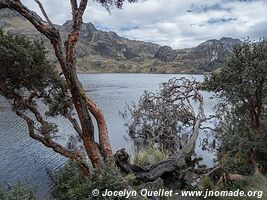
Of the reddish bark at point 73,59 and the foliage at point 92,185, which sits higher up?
the reddish bark at point 73,59

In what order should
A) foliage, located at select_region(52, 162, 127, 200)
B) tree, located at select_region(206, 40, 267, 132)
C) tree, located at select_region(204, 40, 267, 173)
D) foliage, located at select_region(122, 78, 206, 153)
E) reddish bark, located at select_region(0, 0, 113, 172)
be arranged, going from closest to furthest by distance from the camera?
foliage, located at select_region(52, 162, 127, 200), reddish bark, located at select_region(0, 0, 113, 172), tree, located at select_region(206, 40, 267, 132), tree, located at select_region(204, 40, 267, 173), foliage, located at select_region(122, 78, 206, 153)

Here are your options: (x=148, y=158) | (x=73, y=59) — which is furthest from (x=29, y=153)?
(x=73, y=59)

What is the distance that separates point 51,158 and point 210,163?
8.56m

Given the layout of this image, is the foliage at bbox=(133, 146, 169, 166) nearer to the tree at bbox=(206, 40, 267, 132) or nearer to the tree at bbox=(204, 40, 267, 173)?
the tree at bbox=(204, 40, 267, 173)

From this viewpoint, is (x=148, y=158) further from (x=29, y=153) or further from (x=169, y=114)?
(x=29, y=153)

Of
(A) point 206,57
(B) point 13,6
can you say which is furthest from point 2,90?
(A) point 206,57

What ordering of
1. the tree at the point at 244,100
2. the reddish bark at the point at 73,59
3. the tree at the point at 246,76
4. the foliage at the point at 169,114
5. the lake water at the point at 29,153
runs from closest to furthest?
the reddish bark at the point at 73,59, the tree at the point at 246,76, the tree at the point at 244,100, the lake water at the point at 29,153, the foliage at the point at 169,114

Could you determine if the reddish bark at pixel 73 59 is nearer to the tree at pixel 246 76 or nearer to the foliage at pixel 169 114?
the tree at pixel 246 76

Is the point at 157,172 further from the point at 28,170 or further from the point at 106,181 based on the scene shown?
the point at 28,170

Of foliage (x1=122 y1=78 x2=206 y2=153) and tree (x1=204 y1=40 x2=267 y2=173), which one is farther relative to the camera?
foliage (x1=122 y1=78 x2=206 y2=153)

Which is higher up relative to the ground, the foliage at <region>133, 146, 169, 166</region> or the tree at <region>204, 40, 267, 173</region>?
the tree at <region>204, 40, 267, 173</region>

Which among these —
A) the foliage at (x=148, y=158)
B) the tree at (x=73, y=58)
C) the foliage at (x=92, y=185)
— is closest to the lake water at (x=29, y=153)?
the foliage at (x=148, y=158)

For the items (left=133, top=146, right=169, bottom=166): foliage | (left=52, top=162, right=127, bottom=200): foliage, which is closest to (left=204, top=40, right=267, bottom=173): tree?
(left=133, top=146, right=169, bottom=166): foliage

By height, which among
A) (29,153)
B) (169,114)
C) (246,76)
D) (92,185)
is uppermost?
(246,76)
